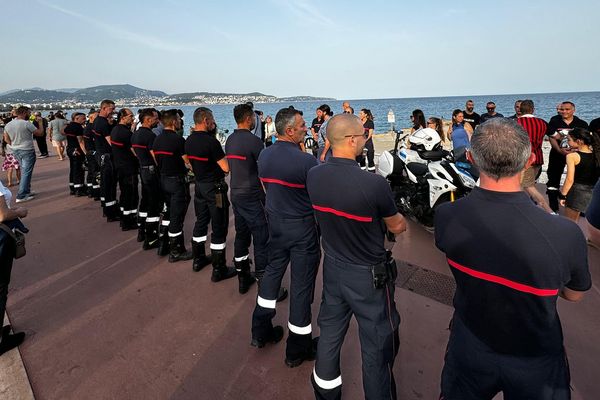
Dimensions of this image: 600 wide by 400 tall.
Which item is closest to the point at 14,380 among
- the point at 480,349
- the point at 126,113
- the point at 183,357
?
the point at 183,357

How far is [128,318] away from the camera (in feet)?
11.0

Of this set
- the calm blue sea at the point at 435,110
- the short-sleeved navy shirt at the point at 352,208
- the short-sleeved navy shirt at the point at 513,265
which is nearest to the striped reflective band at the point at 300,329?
the short-sleeved navy shirt at the point at 352,208

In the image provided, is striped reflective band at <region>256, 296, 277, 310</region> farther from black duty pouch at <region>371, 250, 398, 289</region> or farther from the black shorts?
the black shorts

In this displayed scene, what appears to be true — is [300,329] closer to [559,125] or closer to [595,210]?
[595,210]

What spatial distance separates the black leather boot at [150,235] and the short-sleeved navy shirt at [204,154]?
5.19 feet

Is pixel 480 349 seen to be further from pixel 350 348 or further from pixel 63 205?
pixel 63 205

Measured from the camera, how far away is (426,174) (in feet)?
17.0

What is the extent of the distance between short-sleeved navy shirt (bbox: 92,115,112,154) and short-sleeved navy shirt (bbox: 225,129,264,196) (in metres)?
3.80

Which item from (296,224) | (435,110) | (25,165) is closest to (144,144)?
(296,224)

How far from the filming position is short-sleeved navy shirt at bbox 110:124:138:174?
540 cm

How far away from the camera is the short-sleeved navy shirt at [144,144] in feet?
16.0

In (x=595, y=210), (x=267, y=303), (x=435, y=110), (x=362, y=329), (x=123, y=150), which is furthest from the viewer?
(x=435, y=110)

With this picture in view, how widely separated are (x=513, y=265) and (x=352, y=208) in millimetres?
839

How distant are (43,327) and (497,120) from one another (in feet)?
13.5
